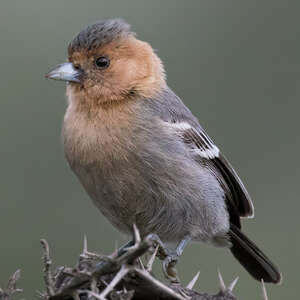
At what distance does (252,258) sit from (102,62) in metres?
2.00

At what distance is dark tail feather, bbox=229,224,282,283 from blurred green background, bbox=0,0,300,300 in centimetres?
31

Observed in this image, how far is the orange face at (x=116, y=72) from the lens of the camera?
16.8ft

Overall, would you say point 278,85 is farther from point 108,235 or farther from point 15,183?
point 15,183

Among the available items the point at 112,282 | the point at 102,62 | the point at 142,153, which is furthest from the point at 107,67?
the point at 112,282

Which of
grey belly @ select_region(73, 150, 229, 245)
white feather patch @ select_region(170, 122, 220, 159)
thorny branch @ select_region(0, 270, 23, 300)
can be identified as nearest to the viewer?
thorny branch @ select_region(0, 270, 23, 300)

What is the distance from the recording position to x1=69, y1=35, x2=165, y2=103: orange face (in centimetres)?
511

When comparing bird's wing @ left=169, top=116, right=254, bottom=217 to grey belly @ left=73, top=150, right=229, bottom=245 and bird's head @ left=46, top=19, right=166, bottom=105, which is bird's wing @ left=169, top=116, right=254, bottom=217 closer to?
grey belly @ left=73, top=150, right=229, bottom=245

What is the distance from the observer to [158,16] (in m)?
7.65

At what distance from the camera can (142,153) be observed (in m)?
4.76

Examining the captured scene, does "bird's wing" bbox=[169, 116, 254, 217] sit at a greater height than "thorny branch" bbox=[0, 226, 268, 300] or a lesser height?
greater

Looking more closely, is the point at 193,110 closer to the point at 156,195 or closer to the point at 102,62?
the point at 102,62

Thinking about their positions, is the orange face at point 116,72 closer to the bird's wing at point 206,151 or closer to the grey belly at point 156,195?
the bird's wing at point 206,151

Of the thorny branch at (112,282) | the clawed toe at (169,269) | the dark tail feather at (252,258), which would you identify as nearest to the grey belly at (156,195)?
the dark tail feather at (252,258)

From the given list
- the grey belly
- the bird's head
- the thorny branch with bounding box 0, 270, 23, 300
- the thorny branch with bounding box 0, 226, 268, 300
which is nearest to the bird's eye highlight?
the bird's head
